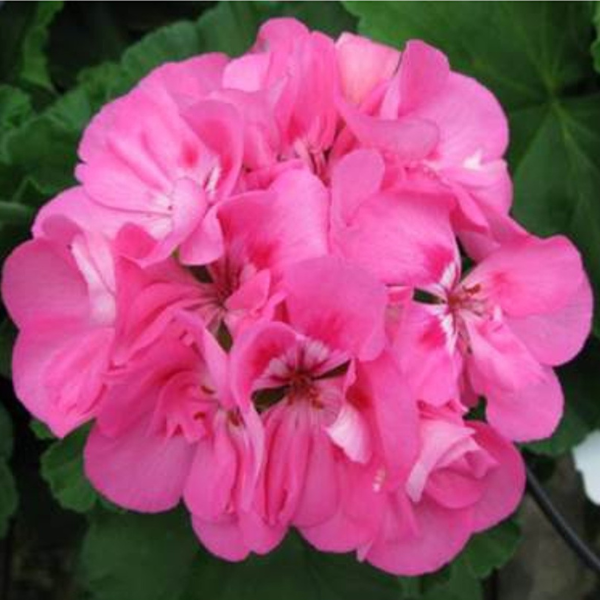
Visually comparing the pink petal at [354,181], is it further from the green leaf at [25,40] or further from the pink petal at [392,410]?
the green leaf at [25,40]

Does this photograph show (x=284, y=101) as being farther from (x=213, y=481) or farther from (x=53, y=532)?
(x=53, y=532)

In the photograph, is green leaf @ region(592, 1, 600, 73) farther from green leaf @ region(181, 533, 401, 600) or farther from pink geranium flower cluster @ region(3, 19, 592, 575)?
green leaf @ region(181, 533, 401, 600)

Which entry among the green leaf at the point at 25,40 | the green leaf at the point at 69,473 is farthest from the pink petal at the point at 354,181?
the green leaf at the point at 25,40

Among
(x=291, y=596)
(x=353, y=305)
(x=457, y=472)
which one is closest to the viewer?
(x=353, y=305)

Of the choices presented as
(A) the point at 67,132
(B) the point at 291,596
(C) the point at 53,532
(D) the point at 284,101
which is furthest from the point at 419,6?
(C) the point at 53,532

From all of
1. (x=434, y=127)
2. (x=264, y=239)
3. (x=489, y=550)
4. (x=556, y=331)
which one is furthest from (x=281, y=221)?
(x=489, y=550)
